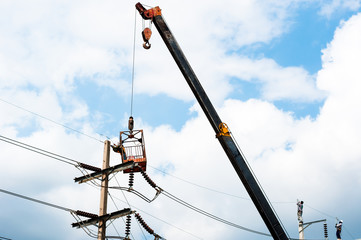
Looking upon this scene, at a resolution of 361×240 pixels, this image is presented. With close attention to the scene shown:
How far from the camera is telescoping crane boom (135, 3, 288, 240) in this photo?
2091 centimetres

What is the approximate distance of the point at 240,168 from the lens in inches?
827

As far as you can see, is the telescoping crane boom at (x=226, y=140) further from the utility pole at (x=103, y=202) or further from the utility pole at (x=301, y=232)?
the utility pole at (x=301, y=232)

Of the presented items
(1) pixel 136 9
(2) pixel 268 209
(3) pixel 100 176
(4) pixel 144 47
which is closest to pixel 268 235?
(2) pixel 268 209

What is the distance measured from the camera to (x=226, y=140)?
2125 centimetres

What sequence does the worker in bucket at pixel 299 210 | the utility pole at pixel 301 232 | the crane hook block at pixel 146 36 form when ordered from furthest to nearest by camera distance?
the worker in bucket at pixel 299 210 < the utility pole at pixel 301 232 < the crane hook block at pixel 146 36

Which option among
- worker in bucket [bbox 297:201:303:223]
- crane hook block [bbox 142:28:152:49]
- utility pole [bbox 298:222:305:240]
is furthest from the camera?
worker in bucket [bbox 297:201:303:223]

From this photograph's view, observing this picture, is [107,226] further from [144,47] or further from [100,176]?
[144,47]

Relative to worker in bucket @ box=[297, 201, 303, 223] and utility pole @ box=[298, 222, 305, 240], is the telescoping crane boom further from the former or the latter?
worker in bucket @ box=[297, 201, 303, 223]

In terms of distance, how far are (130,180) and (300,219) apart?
12898mm

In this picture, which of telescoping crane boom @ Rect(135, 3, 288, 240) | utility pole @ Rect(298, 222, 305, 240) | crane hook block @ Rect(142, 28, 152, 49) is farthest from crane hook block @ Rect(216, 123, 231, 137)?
utility pole @ Rect(298, 222, 305, 240)

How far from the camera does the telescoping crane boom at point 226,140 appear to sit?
20.9 metres

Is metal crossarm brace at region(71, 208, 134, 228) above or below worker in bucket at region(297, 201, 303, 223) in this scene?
below

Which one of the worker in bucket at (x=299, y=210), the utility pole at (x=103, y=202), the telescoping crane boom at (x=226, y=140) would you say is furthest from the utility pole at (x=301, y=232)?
the utility pole at (x=103, y=202)

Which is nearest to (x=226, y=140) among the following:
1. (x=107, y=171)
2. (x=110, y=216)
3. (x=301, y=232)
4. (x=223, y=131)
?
(x=223, y=131)
